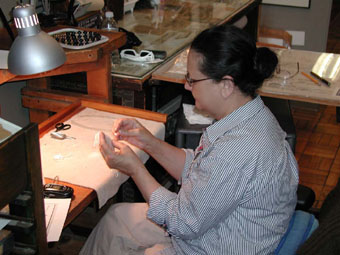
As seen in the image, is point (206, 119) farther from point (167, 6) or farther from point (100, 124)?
point (167, 6)

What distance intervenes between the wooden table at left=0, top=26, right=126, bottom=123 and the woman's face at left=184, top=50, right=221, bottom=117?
27.0 inches

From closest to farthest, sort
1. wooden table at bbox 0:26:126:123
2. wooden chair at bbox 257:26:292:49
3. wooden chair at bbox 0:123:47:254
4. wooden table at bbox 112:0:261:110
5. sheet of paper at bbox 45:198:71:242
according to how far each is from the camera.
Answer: wooden chair at bbox 0:123:47:254, sheet of paper at bbox 45:198:71:242, wooden table at bbox 0:26:126:123, wooden table at bbox 112:0:261:110, wooden chair at bbox 257:26:292:49

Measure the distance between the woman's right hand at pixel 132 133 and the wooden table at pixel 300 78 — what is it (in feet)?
2.12

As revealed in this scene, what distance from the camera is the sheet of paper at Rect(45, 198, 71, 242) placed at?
66.6 inches

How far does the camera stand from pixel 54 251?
9.08ft

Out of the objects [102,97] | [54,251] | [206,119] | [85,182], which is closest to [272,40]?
[206,119]

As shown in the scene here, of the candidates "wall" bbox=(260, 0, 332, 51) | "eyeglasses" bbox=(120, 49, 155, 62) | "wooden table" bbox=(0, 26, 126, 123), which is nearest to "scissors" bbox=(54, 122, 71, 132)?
"wooden table" bbox=(0, 26, 126, 123)

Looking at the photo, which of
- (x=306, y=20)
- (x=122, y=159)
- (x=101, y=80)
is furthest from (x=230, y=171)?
(x=306, y=20)

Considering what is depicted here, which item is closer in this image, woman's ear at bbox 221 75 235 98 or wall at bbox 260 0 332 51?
woman's ear at bbox 221 75 235 98

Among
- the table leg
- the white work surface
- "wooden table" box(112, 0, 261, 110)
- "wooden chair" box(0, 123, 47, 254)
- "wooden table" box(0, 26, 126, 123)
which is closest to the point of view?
"wooden chair" box(0, 123, 47, 254)

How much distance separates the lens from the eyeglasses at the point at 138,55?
2916 millimetres

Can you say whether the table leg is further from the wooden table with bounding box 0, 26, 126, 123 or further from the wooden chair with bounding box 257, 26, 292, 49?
the wooden chair with bounding box 257, 26, 292, 49

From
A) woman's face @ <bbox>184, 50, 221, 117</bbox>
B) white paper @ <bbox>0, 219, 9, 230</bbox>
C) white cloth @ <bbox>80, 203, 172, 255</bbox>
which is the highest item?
woman's face @ <bbox>184, 50, 221, 117</bbox>

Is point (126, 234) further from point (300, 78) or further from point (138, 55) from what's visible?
point (300, 78)
